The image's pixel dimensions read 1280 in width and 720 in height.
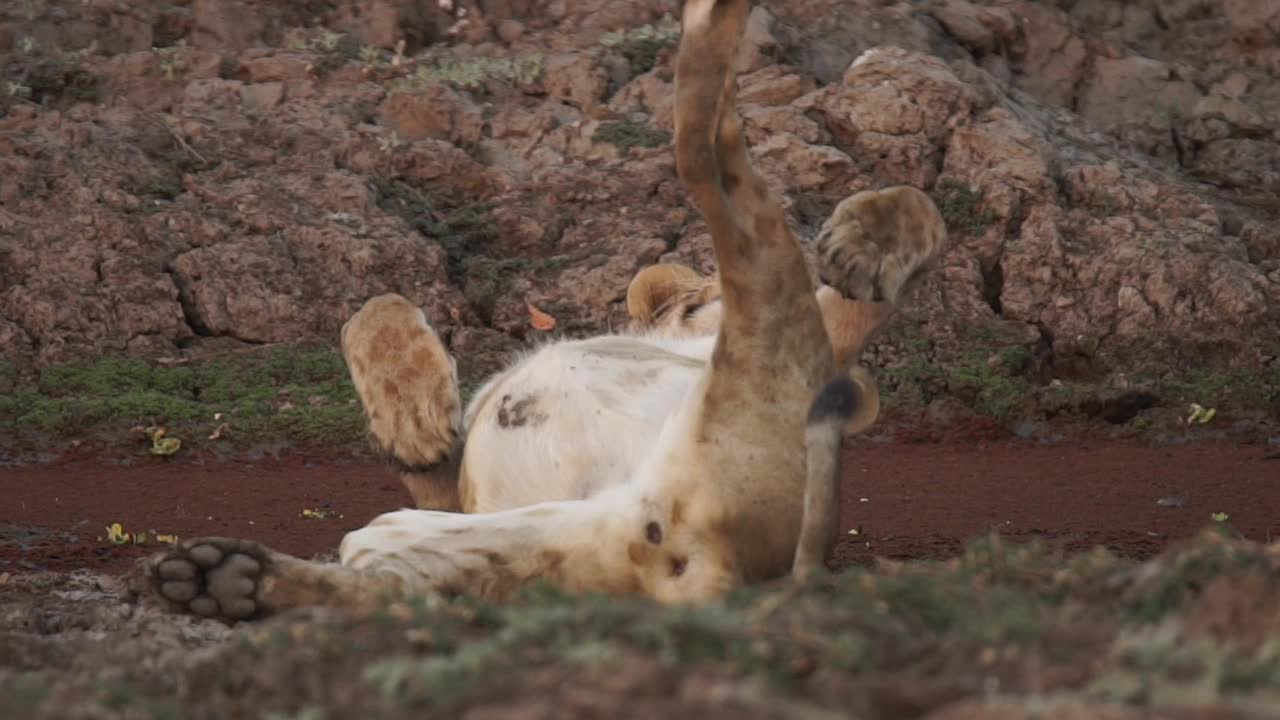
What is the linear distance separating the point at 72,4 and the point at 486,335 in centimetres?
390

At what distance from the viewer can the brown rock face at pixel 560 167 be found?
10984 mm

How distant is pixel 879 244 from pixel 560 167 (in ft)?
20.4

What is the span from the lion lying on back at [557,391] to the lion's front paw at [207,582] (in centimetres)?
121

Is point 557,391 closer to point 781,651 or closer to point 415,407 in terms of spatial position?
point 415,407

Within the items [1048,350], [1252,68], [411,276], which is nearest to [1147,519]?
[1048,350]

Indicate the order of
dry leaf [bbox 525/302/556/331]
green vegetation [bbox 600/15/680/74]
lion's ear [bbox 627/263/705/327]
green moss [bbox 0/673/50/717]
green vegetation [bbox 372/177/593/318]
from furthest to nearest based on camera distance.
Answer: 1. green vegetation [bbox 600/15/680/74]
2. green vegetation [bbox 372/177/593/318]
3. dry leaf [bbox 525/302/556/331]
4. lion's ear [bbox 627/263/705/327]
5. green moss [bbox 0/673/50/717]

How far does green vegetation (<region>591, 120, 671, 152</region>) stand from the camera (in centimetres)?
1184

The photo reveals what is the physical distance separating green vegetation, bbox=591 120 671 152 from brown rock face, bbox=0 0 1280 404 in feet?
0.07

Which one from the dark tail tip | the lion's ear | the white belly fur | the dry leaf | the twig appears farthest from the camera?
the twig

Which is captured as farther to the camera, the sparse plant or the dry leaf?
the sparse plant

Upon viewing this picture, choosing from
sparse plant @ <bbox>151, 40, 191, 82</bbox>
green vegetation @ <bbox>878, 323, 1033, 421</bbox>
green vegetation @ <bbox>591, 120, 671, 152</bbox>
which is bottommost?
green vegetation @ <bbox>878, 323, 1033, 421</bbox>

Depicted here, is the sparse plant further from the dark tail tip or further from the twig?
the dark tail tip

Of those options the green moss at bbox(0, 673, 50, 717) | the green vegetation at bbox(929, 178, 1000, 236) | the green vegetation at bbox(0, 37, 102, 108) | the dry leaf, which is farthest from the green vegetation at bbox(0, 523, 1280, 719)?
the green vegetation at bbox(0, 37, 102, 108)

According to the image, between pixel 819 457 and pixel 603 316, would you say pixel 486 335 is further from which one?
pixel 819 457
